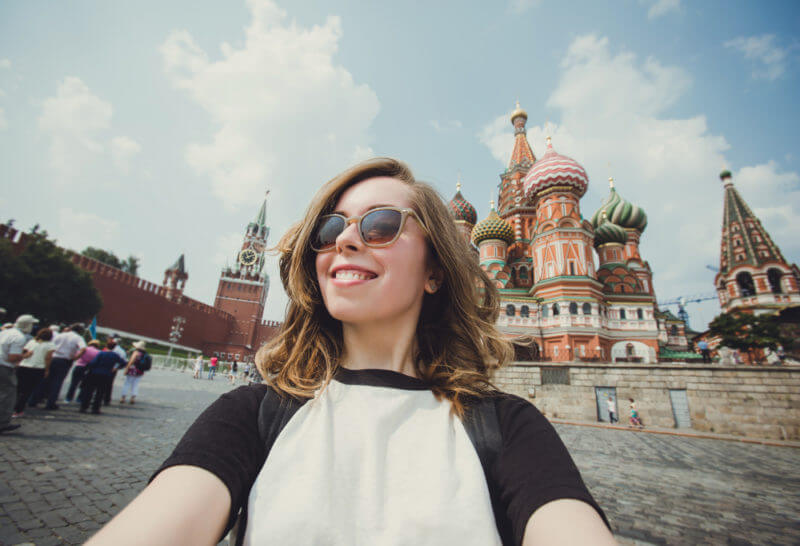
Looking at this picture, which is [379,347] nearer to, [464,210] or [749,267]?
[464,210]

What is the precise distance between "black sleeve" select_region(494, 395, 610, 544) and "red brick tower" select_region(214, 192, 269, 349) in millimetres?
57997

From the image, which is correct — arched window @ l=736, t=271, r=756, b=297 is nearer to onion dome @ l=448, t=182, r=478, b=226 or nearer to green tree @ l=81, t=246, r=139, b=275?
onion dome @ l=448, t=182, r=478, b=226

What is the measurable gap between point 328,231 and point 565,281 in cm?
2379

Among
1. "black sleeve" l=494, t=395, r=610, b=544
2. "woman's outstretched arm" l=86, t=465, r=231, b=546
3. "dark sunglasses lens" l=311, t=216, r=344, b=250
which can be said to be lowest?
"woman's outstretched arm" l=86, t=465, r=231, b=546

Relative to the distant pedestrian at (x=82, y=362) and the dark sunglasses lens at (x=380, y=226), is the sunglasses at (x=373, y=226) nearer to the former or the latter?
the dark sunglasses lens at (x=380, y=226)

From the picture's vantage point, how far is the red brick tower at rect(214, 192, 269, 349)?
5506 centimetres

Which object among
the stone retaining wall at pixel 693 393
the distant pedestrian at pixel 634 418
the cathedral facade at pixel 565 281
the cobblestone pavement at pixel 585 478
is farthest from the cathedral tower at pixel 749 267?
the cobblestone pavement at pixel 585 478

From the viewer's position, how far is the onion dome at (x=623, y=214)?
1300 inches

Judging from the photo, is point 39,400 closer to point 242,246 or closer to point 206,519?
point 206,519

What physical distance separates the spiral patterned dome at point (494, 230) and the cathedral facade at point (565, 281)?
81 mm

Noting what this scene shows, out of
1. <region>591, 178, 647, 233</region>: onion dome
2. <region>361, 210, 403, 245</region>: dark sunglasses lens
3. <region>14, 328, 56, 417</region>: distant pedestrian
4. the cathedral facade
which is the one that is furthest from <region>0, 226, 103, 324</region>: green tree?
<region>591, 178, 647, 233</region>: onion dome

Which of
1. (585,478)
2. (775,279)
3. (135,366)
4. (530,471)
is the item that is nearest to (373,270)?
(530,471)

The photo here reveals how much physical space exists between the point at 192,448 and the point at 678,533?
431cm

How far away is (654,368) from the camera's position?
40.5 ft
